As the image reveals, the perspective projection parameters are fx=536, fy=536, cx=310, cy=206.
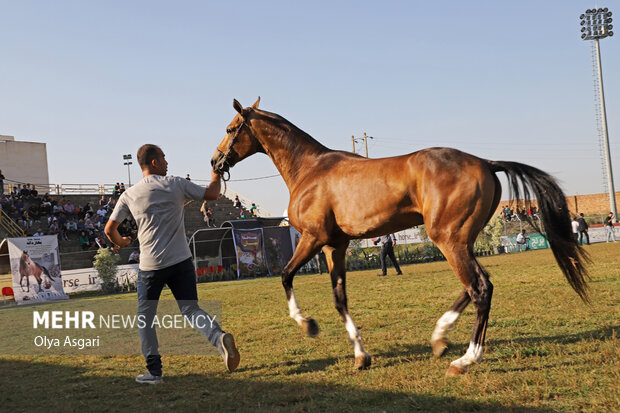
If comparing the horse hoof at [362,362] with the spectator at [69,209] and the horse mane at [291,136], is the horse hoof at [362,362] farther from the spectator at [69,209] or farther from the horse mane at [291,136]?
the spectator at [69,209]

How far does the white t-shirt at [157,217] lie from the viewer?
16.3 feet

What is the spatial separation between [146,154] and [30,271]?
621 inches

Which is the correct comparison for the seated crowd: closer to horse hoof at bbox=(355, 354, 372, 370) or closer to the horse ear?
the horse ear

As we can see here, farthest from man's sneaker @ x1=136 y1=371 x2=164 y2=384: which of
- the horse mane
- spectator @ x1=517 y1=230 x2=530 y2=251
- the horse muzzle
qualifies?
spectator @ x1=517 y1=230 x2=530 y2=251

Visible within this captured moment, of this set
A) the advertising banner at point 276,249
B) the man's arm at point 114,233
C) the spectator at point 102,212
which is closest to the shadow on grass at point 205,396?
the man's arm at point 114,233

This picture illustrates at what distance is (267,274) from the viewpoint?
26.6m

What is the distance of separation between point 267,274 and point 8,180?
27791mm

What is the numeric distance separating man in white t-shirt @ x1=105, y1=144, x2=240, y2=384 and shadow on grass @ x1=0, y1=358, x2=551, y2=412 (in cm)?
28

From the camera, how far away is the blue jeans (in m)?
4.95

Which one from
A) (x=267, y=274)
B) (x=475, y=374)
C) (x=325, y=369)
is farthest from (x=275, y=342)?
(x=267, y=274)

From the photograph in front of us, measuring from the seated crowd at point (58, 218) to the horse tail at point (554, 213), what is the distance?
2501 cm

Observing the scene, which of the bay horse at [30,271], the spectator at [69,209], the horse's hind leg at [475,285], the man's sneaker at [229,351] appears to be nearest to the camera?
the horse's hind leg at [475,285]

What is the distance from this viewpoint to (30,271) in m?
18.5

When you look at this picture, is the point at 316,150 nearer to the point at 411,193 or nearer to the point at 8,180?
the point at 411,193
